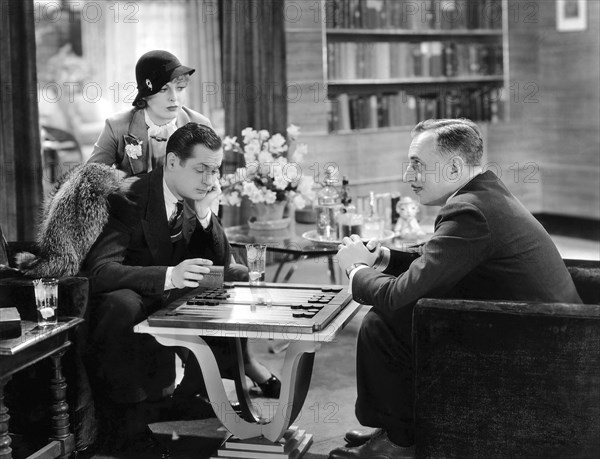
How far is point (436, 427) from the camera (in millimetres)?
2896

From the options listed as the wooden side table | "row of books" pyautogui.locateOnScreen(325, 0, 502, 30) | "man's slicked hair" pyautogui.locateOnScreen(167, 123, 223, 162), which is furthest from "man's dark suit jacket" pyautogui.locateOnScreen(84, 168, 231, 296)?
"row of books" pyautogui.locateOnScreen(325, 0, 502, 30)

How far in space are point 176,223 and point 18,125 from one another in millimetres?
1800

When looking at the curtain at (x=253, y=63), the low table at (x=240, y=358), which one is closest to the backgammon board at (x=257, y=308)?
the low table at (x=240, y=358)

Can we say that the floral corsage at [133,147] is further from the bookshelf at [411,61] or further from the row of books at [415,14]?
the row of books at [415,14]

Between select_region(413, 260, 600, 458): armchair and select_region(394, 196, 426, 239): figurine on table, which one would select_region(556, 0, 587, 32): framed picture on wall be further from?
select_region(413, 260, 600, 458): armchair

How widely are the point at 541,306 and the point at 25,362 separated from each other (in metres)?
1.59

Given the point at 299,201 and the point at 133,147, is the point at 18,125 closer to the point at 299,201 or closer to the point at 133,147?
the point at 133,147

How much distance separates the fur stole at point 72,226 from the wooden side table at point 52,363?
0.93ft

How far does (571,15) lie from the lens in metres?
7.95

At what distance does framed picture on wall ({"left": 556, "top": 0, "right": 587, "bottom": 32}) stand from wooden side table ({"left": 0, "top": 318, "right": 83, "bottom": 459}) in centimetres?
588

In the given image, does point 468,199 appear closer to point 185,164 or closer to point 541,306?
point 541,306

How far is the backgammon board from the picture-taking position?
297 cm

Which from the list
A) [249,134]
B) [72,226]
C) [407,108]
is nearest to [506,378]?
[72,226]

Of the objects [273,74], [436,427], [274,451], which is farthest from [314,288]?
[273,74]
